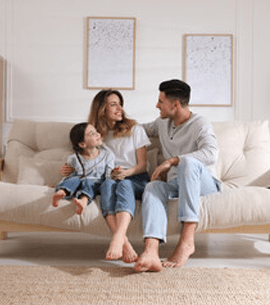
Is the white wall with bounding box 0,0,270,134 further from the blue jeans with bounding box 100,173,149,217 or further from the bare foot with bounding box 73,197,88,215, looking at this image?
the bare foot with bounding box 73,197,88,215

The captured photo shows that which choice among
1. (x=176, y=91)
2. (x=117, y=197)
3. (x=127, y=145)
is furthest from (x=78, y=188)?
(x=176, y=91)

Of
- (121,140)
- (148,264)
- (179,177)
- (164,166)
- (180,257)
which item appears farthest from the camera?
(121,140)

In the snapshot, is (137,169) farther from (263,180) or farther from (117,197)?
(263,180)

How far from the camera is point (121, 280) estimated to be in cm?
182

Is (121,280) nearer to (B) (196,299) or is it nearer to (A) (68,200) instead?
(B) (196,299)

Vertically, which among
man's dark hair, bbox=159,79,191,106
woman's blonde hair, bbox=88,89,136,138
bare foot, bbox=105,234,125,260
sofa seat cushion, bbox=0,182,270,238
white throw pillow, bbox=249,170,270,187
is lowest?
bare foot, bbox=105,234,125,260

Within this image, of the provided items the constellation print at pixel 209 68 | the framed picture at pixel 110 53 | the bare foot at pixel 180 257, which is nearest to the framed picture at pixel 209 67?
the constellation print at pixel 209 68

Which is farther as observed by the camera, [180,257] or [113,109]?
[113,109]

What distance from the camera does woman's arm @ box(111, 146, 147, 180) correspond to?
94.7 inches

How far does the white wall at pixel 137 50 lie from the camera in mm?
3949

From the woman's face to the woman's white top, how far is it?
0.10 m

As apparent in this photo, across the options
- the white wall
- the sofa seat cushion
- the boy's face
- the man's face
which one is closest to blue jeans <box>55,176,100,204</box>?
the sofa seat cushion

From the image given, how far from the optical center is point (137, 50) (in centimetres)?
397

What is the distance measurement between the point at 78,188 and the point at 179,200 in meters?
0.53
